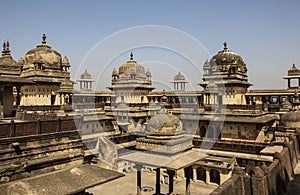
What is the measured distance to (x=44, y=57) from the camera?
113ft

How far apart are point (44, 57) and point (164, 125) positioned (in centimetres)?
2677

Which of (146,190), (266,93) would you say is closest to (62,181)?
(146,190)

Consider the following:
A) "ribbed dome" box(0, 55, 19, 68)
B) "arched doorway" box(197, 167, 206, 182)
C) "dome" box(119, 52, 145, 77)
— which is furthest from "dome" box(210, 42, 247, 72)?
"ribbed dome" box(0, 55, 19, 68)

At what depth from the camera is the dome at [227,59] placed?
33531 mm

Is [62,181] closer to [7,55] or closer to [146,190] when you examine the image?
[146,190]

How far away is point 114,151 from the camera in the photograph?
73.2ft

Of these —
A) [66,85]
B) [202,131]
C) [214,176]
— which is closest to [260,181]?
[214,176]

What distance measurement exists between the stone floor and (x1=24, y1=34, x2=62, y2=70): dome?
67.5 feet

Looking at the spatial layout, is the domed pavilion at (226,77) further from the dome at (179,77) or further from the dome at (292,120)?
the dome at (179,77)

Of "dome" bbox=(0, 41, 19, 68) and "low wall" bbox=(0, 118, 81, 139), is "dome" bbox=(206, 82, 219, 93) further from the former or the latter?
"dome" bbox=(0, 41, 19, 68)

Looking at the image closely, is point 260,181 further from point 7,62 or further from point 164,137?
point 7,62

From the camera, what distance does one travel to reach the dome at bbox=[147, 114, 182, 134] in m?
13.1

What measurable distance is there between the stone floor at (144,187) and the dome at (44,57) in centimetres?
2057

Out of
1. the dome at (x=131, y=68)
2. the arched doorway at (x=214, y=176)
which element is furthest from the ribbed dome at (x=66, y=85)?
the arched doorway at (x=214, y=176)
